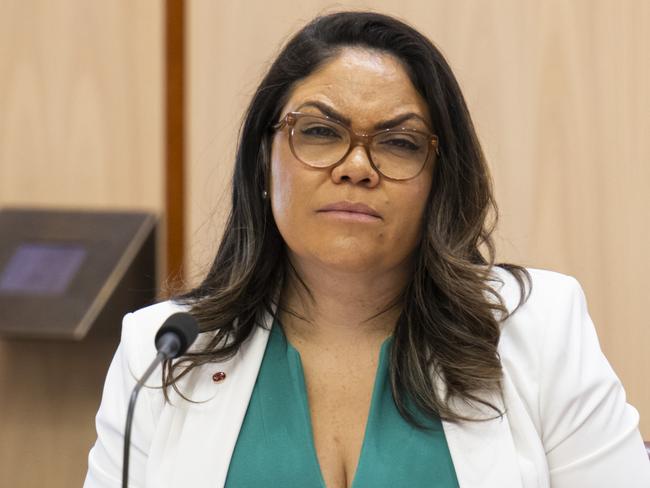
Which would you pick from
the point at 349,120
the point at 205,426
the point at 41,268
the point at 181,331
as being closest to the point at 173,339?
the point at 181,331

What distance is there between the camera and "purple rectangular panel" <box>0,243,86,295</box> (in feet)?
8.13

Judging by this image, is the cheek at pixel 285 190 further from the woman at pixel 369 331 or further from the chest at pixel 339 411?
the chest at pixel 339 411

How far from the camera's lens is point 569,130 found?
2.42m

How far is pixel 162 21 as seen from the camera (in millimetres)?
2602

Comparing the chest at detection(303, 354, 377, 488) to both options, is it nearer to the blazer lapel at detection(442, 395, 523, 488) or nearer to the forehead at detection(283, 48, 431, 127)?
the blazer lapel at detection(442, 395, 523, 488)

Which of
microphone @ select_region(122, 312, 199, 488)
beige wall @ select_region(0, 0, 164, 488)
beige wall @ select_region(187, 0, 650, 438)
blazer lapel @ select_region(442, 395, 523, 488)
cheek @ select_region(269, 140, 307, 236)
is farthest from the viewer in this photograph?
beige wall @ select_region(0, 0, 164, 488)

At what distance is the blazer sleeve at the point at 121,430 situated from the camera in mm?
1635

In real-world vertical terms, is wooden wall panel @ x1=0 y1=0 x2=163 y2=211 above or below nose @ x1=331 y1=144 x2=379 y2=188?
below

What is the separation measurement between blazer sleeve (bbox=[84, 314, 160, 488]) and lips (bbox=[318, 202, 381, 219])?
39 cm

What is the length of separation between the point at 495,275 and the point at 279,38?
103 cm

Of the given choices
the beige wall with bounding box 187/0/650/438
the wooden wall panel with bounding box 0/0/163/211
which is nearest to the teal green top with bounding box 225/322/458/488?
the beige wall with bounding box 187/0/650/438

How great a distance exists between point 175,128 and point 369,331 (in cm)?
111

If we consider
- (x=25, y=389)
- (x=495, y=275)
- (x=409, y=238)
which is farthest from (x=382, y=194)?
(x=25, y=389)

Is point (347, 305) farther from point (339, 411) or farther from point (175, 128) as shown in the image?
point (175, 128)
